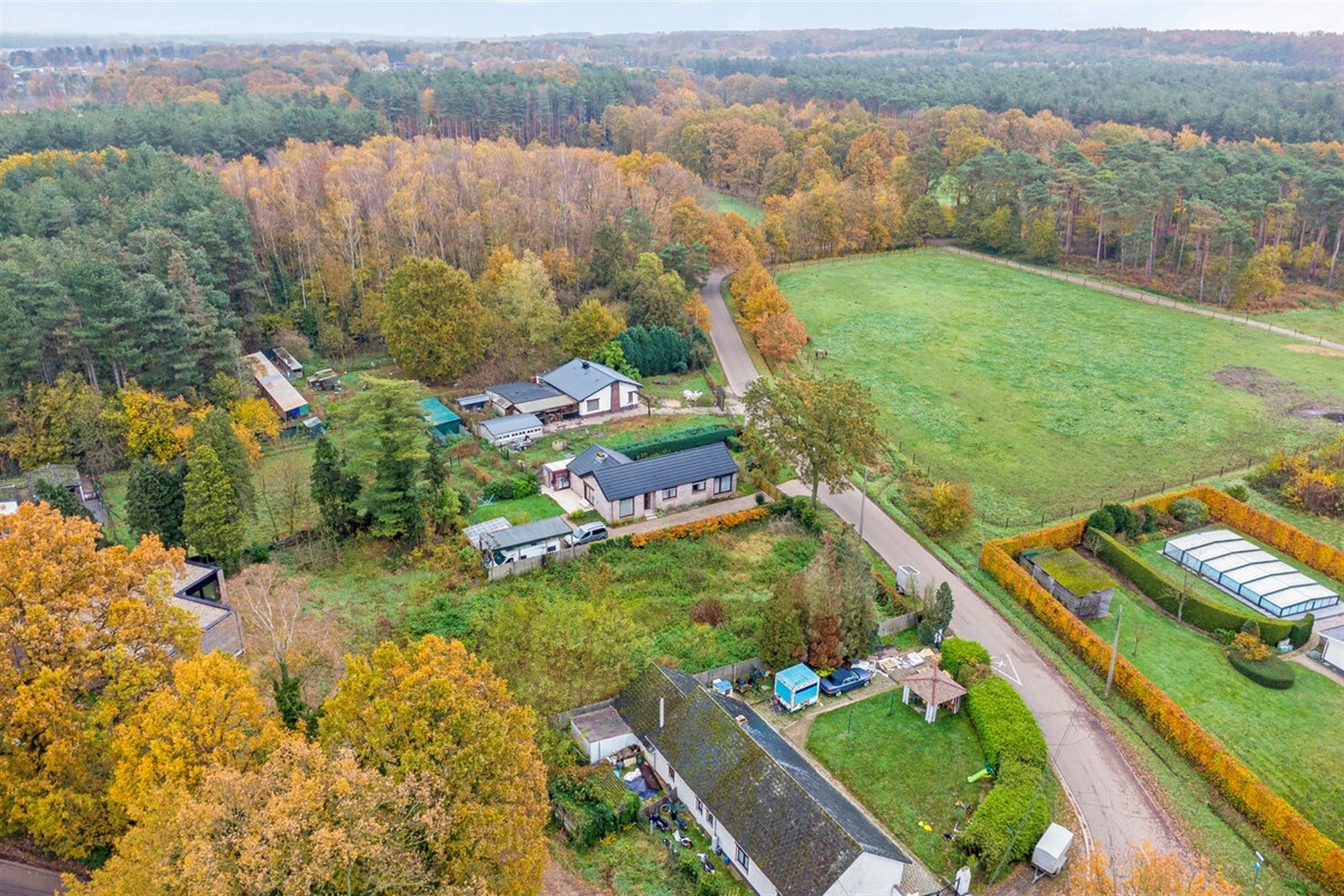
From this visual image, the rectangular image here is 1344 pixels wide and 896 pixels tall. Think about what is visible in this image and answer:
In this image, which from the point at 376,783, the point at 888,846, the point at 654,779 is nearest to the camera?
the point at 376,783

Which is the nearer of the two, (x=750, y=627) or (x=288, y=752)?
(x=288, y=752)

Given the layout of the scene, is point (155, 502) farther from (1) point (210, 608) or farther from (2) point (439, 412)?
(2) point (439, 412)

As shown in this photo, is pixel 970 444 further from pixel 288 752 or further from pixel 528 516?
pixel 288 752

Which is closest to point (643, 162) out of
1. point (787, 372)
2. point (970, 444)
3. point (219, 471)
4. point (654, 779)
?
point (787, 372)

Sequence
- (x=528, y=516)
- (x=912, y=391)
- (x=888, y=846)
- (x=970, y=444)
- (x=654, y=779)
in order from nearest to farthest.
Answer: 1. (x=888, y=846)
2. (x=654, y=779)
3. (x=528, y=516)
4. (x=970, y=444)
5. (x=912, y=391)

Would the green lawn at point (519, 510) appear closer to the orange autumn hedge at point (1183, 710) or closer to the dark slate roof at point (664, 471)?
the dark slate roof at point (664, 471)

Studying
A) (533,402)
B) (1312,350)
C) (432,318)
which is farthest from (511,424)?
(1312,350)

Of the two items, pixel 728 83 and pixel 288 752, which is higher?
pixel 728 83
